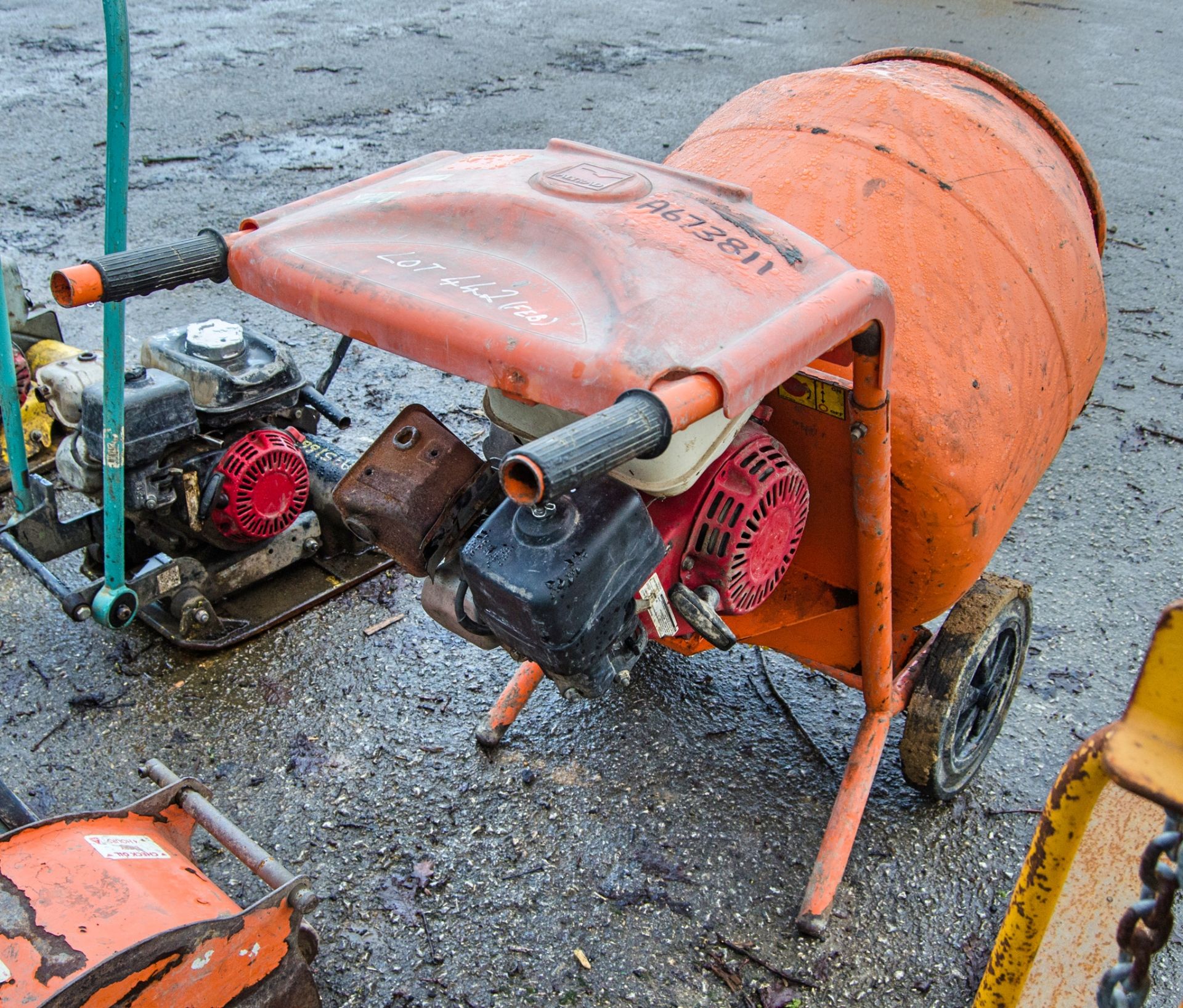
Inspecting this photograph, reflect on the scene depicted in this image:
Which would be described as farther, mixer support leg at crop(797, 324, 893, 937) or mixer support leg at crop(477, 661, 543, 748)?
mixer support leg at crop(477, 661, 543, 748)

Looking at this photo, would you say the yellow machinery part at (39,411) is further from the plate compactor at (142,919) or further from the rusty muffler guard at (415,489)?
the rusty muffler guard at (415,489)

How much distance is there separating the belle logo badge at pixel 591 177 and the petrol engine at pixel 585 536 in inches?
13.5

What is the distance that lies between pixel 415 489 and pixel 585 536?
34 centimetres

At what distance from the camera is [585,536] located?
4.42ft

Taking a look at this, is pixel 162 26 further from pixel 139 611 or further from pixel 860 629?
pixel 860 629

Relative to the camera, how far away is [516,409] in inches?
63.2

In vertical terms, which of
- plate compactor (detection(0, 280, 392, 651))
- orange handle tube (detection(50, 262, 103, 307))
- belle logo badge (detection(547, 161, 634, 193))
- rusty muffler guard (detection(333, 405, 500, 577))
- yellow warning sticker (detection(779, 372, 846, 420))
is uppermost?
belle logo badge (detection(547, 161, 634, 193))

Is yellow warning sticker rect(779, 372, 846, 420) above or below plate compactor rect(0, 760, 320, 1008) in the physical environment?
above

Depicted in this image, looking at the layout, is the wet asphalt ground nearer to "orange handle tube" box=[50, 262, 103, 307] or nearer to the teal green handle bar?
the teal green handle bar

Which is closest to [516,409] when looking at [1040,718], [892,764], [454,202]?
[454,202]

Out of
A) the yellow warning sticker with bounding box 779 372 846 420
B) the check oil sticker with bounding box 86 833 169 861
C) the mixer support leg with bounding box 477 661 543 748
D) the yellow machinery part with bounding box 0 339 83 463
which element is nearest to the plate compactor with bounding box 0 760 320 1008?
the check oil sticker with bounding box 86 833 169 861

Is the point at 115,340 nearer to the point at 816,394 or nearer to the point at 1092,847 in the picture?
the point at 816,394

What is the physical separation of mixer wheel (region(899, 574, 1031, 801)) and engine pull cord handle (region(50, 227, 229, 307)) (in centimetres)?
154

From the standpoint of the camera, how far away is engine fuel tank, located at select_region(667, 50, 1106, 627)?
Answer: 1763 millimetres
